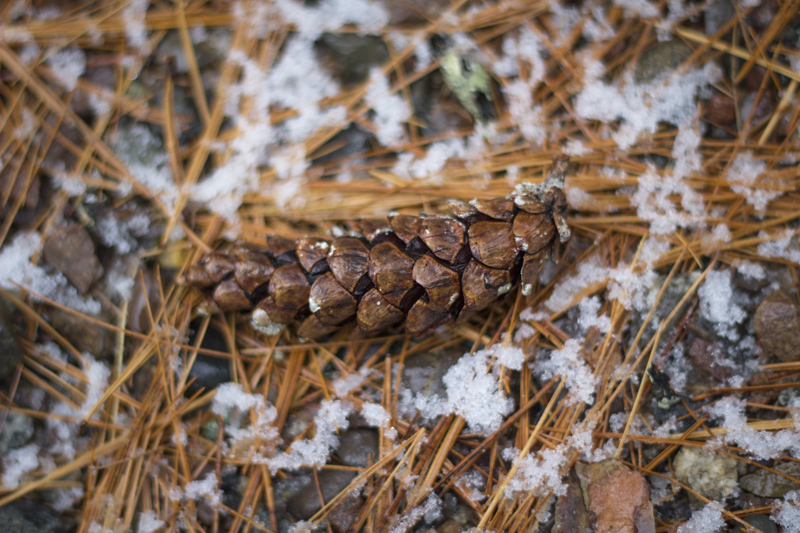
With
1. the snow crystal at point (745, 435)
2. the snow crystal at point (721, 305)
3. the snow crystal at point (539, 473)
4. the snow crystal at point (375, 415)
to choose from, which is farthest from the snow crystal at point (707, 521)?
the snow crystal at point (375, 415)

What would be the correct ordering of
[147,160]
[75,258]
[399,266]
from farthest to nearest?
[147,160] → [75,258] → [399,266]

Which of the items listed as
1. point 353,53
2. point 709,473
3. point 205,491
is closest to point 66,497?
point 205,491

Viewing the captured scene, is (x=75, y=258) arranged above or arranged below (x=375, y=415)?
above

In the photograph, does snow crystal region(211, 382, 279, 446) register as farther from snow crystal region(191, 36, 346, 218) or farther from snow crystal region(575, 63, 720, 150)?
snow crystal region(575, 63, 720, 150)

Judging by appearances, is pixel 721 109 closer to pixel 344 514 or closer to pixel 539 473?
pixel 539 473

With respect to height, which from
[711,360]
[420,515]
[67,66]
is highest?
[67,66]

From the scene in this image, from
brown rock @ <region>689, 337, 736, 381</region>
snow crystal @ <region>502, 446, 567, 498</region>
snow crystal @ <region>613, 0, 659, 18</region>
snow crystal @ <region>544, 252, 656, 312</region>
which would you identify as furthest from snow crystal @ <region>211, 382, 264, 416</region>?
snow crystal @ <region>613, 0, 659, 18</region>
